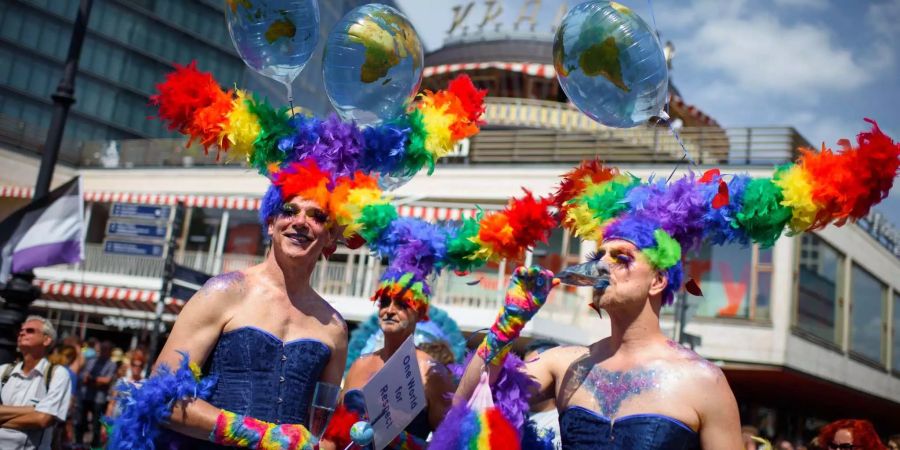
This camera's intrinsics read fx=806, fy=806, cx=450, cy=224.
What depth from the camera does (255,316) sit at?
2.95 metres

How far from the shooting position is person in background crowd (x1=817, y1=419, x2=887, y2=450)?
4.43 metres

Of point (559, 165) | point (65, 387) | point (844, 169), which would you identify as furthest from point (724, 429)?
point (559, 165)

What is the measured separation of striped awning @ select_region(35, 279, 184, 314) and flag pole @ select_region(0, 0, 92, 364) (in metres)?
11.3

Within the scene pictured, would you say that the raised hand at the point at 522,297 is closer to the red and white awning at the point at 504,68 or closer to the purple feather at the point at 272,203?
the purple feather at the point at 272,203

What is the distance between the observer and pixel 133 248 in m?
17.6

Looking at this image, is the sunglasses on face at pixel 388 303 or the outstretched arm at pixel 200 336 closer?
the outstretched arm at pixel 200 336

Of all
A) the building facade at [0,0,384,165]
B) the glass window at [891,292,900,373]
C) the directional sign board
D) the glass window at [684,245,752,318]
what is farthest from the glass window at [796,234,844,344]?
the building facade at [0,0,384,165]

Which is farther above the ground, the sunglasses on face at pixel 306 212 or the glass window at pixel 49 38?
the glass window at pixel 49 38

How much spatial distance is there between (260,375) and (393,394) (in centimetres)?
48

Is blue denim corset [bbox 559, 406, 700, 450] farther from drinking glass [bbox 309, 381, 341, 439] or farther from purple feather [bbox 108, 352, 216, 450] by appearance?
purple feather [bbox 108, 352, 216, 450]

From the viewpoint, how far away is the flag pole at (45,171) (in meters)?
5.66

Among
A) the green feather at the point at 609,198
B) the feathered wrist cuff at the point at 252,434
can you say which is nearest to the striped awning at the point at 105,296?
the feathered wrist cuff at the point at 252,434

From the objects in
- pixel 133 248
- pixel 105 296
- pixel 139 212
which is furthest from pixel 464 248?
pixel 105 296

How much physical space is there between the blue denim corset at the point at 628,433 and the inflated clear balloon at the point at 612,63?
119 centimetres
